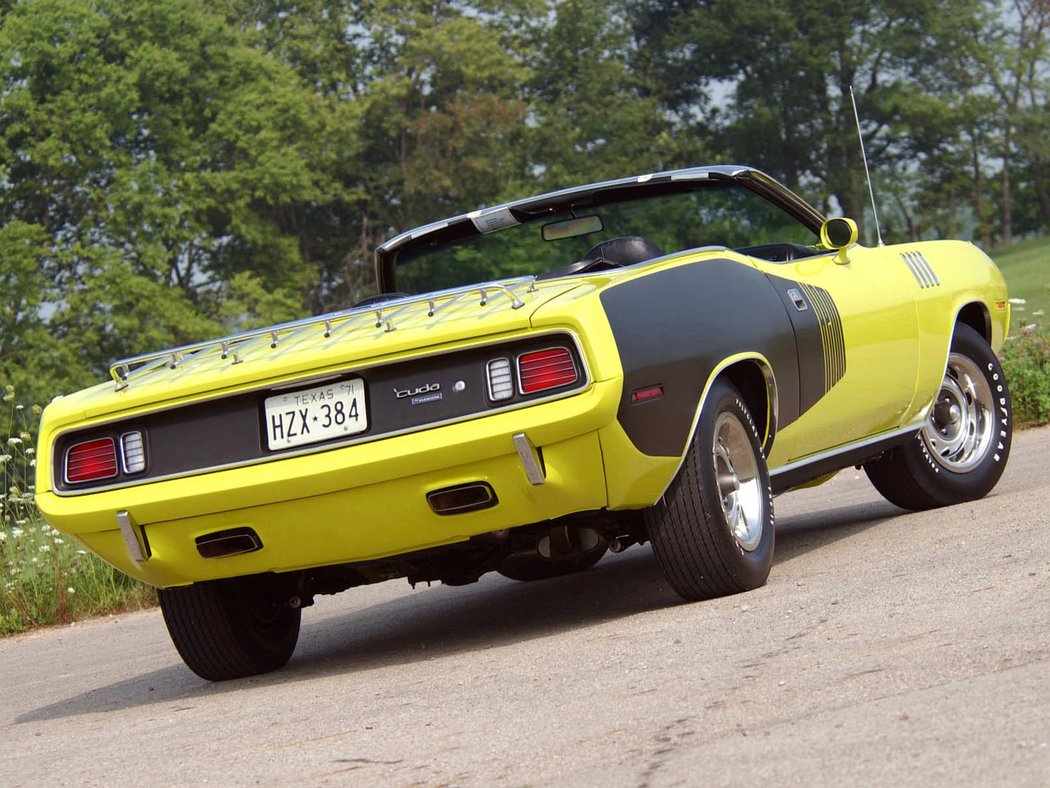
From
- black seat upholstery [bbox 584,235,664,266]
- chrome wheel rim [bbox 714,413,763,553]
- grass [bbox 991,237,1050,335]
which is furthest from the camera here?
grass [bbox 991,237,1050,335]

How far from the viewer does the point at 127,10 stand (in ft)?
171

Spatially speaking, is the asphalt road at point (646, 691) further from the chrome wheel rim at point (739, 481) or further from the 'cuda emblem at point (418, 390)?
Result: the 'cuda emblem at point (418, 390)

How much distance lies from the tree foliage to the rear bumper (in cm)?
4282

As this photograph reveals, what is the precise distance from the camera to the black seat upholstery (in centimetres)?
570

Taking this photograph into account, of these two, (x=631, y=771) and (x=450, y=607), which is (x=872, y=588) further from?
(x=450, y=607)

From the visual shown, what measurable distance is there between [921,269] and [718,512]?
231 centimetres

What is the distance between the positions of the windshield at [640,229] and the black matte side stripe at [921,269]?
45 centimetres

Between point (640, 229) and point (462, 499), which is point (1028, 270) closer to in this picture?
point (640, 229)

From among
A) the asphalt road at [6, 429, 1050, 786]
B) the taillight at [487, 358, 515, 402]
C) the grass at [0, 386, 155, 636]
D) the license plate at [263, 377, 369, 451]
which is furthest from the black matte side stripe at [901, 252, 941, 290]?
the grass at [0, 386, 155, 636]

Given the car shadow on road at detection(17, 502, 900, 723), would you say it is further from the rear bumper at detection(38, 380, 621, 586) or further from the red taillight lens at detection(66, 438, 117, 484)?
the red taillight lens at detection(66, 438, 117, 484)

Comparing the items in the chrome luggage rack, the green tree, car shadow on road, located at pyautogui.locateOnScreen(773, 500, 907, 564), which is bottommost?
car shadow on road, located at pyautogui.locateOnScreen(773, 500, 907, 564)

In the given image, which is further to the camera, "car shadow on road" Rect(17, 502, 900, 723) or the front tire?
"car shadow on road" Rect(17, 502, 900, 723)

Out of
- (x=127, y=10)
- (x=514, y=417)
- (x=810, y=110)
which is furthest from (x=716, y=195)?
(x=810, y=110)

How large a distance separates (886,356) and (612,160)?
63.2m
